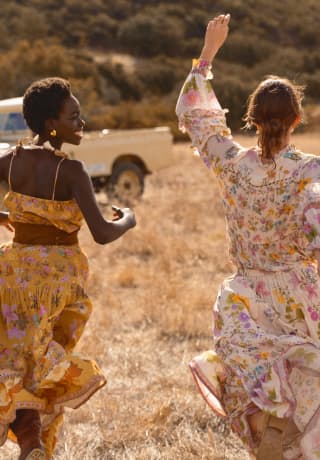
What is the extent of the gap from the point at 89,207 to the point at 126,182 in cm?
888

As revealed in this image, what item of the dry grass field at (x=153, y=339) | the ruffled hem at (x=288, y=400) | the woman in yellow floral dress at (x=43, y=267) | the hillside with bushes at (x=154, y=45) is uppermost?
the hillside with bushes at (x=154, y=45)

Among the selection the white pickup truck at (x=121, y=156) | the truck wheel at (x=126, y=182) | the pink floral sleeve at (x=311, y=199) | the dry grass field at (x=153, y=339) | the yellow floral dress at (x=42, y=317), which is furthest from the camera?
the truck wheel at (x=126, y=182)

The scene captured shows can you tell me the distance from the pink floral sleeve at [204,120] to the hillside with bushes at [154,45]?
20.6 m

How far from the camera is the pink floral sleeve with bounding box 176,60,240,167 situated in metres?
3.47

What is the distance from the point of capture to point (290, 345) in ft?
10.5

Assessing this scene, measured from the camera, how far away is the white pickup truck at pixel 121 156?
11.6m

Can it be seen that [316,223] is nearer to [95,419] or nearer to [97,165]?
[95,419]

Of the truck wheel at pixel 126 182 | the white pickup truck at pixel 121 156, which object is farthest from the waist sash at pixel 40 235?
the truck wheel at pixel 126 182

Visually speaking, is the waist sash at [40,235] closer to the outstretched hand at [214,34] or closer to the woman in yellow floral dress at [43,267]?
the woman in yellow floral dress at [43,267]

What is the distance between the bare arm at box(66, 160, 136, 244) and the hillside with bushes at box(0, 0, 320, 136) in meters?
20.9

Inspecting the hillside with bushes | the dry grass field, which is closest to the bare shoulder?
the dry grass field

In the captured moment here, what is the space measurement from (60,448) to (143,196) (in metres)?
8.86

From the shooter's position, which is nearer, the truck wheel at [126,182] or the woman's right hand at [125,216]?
the woman's right hand at [125,216]

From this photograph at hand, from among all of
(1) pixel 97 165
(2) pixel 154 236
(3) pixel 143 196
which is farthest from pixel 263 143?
(3) pixel 143 196
